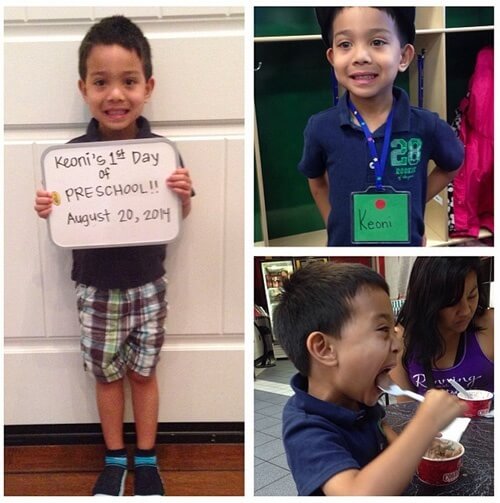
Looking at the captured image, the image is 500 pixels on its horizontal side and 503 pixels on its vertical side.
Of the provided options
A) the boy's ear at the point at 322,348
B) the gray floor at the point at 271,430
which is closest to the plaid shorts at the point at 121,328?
the gray floor at the point at 271,430

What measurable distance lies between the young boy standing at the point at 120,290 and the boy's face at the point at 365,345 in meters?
0.35

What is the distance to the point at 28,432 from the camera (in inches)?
37.8

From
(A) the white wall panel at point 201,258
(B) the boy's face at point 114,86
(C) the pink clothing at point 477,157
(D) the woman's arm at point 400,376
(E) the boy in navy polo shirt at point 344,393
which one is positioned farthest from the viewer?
(C) the pink clothing at point 477,157

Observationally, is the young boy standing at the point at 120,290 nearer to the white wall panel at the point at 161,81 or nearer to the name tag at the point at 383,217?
the white wall panel at the point at 161,81

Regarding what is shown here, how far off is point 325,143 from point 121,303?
0.45 meters

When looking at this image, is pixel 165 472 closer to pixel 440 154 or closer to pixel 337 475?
pixel 337 475

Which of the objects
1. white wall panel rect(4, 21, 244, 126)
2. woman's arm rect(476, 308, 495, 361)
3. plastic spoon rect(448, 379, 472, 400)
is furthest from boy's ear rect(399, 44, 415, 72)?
plastic spoon rect(448, 379, 472, 400)

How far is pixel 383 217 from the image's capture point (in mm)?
687

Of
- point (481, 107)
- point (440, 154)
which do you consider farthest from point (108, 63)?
point (481, 107)

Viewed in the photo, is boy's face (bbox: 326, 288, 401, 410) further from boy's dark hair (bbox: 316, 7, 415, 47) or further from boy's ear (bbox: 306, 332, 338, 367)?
boy's dark hair (bbox: 316, 7, 415, 47)

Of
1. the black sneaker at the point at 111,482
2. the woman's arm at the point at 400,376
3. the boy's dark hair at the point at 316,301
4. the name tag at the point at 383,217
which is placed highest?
the name tag at the point at 383,217

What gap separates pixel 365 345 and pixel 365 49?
40 cm

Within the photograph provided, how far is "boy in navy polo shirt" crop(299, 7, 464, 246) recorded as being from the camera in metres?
0.67

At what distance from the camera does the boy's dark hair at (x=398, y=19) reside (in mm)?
678
